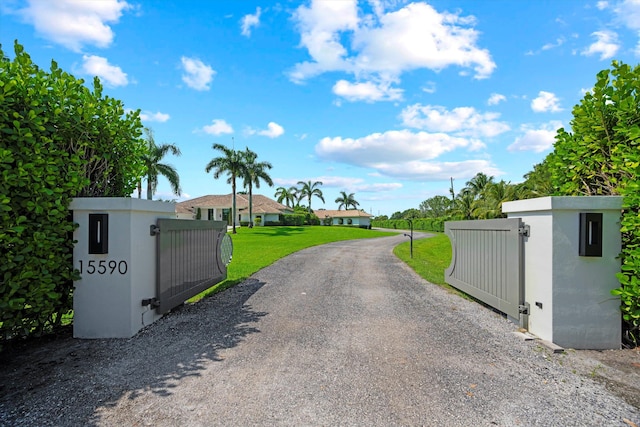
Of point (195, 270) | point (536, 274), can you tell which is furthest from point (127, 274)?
point (536, 274)

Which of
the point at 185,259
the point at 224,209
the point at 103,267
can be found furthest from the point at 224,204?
the point at 103,267

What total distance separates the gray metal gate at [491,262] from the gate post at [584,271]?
1.92 feet

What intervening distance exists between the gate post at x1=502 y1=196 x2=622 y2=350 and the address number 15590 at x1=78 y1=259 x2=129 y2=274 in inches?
229

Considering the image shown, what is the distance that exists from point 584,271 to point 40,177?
6.92 m

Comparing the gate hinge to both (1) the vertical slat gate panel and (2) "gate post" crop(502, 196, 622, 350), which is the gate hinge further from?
(2) "gate post" crop(502, 196, 622, 350)

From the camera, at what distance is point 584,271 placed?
4258 mm

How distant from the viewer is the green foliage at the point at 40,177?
11.8 ft

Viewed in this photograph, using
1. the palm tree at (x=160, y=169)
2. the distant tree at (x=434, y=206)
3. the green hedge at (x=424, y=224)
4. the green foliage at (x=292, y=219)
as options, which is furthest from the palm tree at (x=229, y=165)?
the distant tree at (x=434, y=206)

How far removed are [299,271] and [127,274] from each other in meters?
6.28

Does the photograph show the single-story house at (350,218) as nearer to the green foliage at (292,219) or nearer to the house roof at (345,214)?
the house roof at (345,214)

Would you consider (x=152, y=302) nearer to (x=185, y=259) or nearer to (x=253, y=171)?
(x=185, y=259)

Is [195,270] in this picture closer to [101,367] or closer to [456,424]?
[101,367]

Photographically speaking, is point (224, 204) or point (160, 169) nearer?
point (160, 169)

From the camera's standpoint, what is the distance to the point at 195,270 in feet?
21.7
